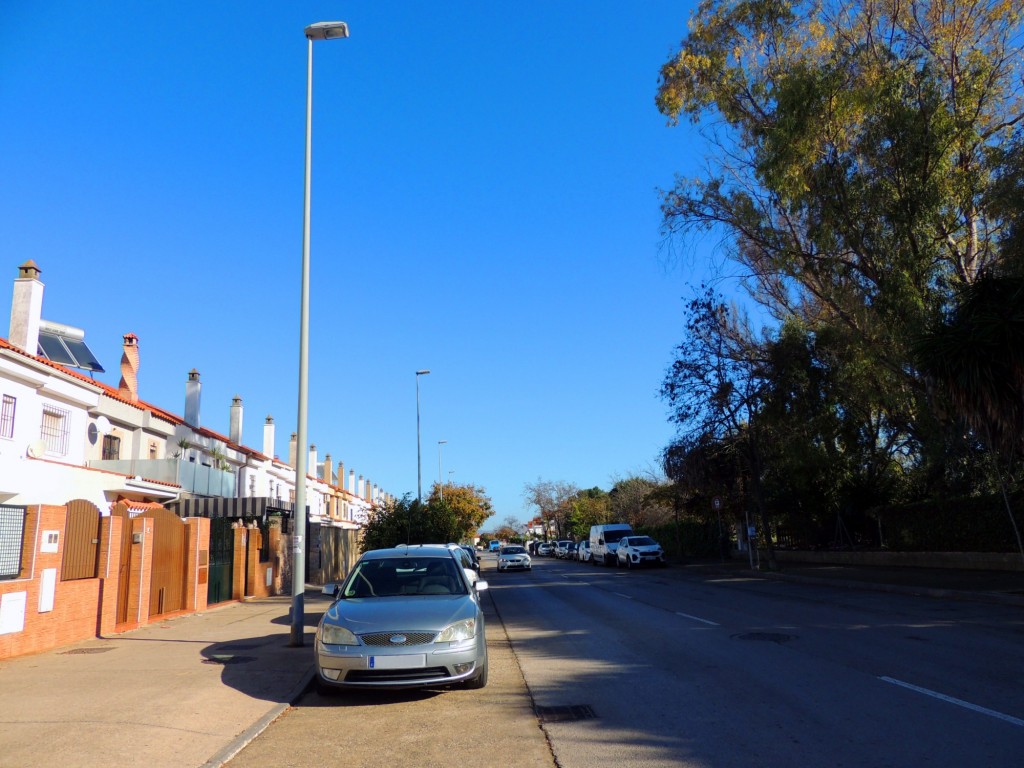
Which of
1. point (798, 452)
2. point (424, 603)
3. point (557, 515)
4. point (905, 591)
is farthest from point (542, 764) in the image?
point (557, 515)

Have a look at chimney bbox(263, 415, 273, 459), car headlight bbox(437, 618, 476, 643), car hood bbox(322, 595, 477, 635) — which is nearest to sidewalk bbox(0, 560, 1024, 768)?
car hood bbox(322, 595, 477, 635)

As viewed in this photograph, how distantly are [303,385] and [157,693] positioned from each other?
554cm

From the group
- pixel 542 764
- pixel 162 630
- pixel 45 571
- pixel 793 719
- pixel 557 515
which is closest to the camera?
pixel 542 764

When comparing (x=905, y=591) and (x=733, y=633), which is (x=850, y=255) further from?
(x=733, y=633)

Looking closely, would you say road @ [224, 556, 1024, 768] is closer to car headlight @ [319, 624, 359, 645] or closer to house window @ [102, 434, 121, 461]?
car headlight @ [319, 624, 359, 645]

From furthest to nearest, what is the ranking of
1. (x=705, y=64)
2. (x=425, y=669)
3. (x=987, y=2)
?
(x=705, y=64) < (x=987, y=2) < (x=425, y=669)

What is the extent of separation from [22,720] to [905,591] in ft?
58.3

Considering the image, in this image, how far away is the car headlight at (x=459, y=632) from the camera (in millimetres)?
8133

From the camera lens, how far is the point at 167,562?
1706cm

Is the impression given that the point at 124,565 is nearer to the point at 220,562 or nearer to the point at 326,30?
the point at 220,562

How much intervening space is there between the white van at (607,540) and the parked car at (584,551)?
4.17 m

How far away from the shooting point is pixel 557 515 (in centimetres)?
9862

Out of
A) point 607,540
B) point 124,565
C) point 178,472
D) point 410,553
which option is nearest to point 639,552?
point 607,540

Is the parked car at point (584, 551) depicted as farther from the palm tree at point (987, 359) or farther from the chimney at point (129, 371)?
the palm tree at point (987, 359)
